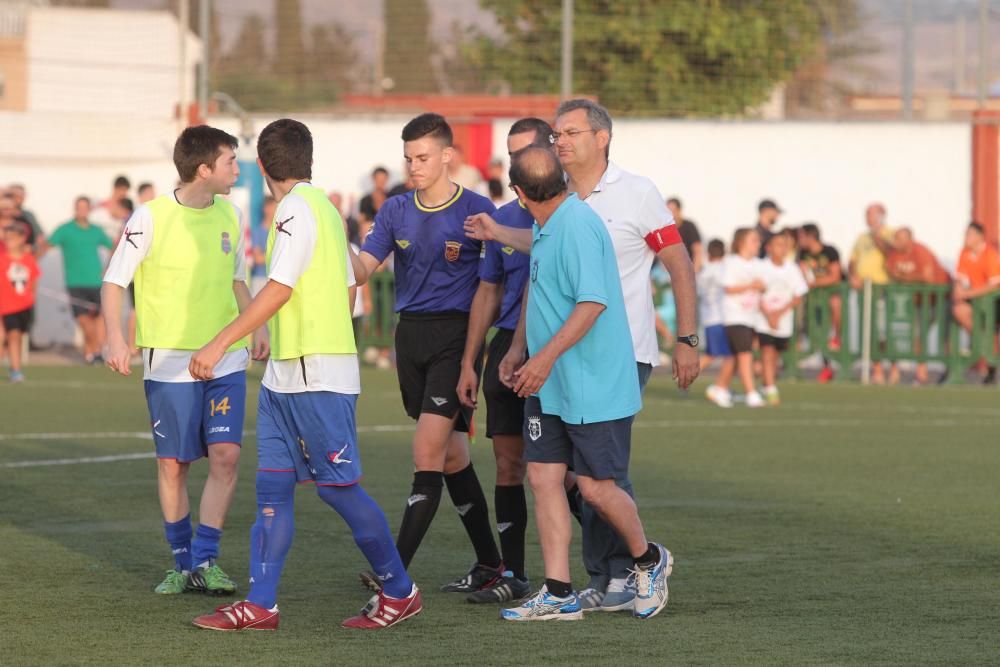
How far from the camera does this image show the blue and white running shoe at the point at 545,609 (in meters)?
6.73

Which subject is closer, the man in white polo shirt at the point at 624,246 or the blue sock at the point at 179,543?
the man in white polo shirt at the point at 624,246

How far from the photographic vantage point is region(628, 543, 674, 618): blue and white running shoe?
6.84 meters

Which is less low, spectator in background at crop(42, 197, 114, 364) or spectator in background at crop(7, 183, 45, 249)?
spectator in background at crop(7, 183, 45, 249)

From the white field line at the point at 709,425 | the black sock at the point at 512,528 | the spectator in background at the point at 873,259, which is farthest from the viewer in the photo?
the spectator in background at the point at 873,259

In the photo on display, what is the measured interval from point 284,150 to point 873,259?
15.4 m

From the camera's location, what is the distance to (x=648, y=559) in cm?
689

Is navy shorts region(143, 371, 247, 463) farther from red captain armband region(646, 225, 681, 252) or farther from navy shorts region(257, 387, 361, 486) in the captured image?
red captain armband region(646, 225, 681, 252)

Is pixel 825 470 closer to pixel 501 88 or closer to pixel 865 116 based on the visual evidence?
pixel 865 116

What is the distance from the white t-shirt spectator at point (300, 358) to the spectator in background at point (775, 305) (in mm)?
11284

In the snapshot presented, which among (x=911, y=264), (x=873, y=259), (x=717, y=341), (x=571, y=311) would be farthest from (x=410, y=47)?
(x=571, y=311)

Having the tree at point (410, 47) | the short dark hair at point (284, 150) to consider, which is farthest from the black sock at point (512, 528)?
the tree at point (410, 47)

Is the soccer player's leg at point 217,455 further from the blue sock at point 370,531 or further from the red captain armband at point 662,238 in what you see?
the red captain armband at point 662,238

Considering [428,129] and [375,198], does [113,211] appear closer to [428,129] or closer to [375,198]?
[375,198]

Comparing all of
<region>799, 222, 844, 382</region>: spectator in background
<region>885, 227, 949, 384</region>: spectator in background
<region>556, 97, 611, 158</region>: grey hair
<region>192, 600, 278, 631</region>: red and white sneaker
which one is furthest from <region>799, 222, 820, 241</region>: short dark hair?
<region>192, 600, 278, 631</region>: red and white sneaker
